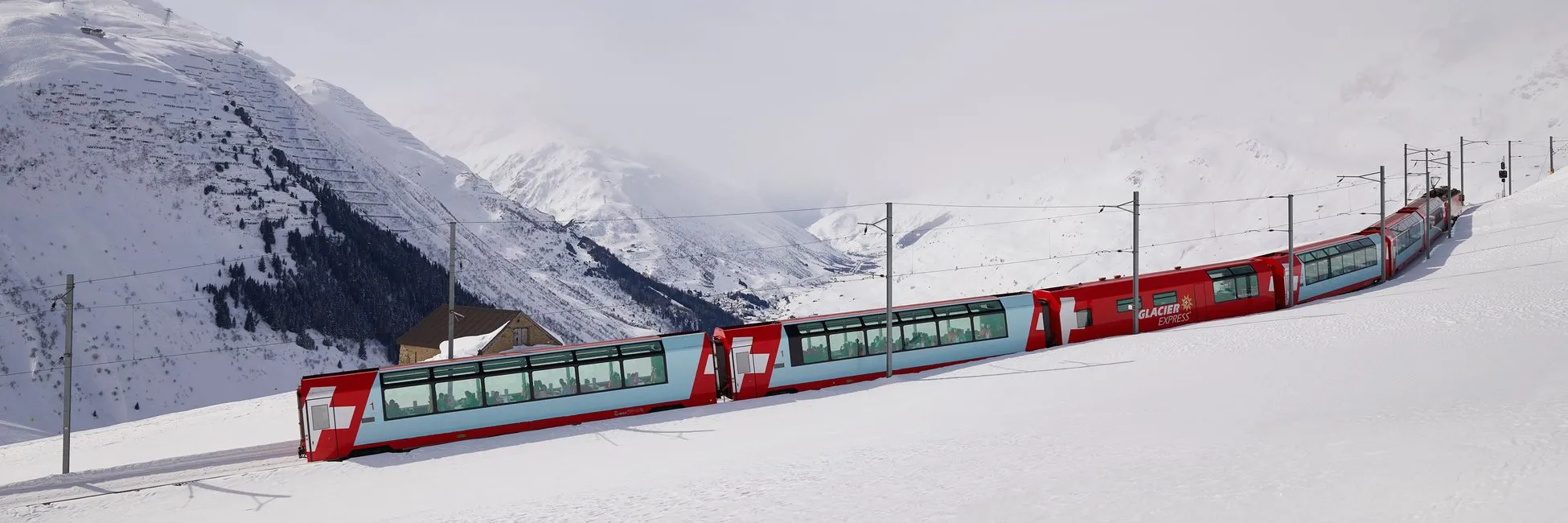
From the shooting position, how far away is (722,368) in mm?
28266

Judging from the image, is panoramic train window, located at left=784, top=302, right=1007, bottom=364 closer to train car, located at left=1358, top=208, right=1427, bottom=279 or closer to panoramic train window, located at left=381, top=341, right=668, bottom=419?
panoramic train window, located at left=381, top=341, right=668, bottom=419

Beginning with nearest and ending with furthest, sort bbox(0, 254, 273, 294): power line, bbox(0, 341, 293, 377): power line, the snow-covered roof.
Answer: the snow-covered roof
bbox(0, 341, 293, 377): power line
bbox(0, 254, 273, 294): power line

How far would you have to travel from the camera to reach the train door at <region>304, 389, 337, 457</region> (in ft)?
75.6

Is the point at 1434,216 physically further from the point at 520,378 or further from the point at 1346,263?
the point at 520,378

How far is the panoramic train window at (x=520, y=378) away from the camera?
953 inches

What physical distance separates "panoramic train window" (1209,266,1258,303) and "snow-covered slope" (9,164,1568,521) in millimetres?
5802

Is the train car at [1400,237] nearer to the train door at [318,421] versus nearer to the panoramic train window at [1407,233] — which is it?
the panoramic train window at [1407,233]

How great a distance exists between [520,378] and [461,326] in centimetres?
5205

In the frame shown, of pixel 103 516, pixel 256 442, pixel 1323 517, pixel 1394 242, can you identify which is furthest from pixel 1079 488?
pixel 1394 242

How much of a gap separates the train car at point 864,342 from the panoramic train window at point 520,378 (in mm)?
2989

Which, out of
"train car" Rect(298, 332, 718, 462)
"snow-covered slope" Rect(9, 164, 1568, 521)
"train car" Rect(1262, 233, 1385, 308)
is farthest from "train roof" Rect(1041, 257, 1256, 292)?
"train car" Rect(298, 332, 718, 462)

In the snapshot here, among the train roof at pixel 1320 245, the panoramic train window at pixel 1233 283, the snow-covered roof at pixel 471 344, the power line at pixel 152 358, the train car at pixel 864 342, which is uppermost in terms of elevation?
the train roof at pixel 1320 245

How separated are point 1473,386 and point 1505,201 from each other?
6251 cm

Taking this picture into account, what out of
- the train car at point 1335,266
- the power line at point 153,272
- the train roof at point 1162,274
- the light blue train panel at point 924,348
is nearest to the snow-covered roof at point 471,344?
the light blue train panel at point 924,348
